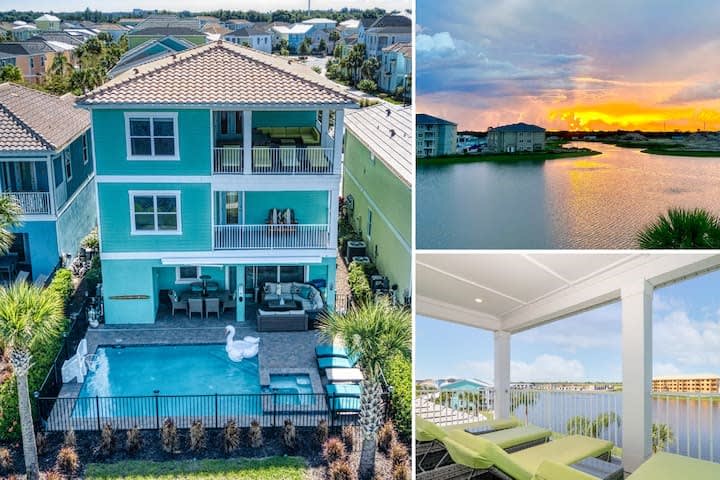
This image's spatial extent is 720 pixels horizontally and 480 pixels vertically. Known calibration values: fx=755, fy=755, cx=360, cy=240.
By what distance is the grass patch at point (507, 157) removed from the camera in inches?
370

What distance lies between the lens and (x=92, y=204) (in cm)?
2247

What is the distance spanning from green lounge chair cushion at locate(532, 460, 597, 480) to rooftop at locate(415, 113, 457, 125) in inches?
165

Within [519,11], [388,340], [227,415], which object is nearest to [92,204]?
[227,415]

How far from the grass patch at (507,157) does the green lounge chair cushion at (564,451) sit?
3525 mm

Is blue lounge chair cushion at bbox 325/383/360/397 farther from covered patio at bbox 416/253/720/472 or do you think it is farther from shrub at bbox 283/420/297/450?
covered patio at bbox 416/253/720/472

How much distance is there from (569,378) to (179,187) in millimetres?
9390

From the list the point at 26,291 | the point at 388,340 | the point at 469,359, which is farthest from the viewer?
the point at 26,291

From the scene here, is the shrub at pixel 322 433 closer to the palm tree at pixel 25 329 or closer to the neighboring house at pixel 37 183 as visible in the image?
the palm tree at pixel 25 329

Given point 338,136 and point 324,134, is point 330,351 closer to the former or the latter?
point 338,136

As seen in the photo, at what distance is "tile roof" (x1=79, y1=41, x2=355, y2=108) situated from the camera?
14.7 metres

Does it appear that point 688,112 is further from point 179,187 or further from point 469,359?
point 179,187

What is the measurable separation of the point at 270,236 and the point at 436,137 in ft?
25.5

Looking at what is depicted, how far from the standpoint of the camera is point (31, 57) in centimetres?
4600

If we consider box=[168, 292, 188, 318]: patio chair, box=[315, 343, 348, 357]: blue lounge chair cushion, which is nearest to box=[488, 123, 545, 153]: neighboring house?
box=[315, 343, 348, 357]: blue lounge chair cushion
